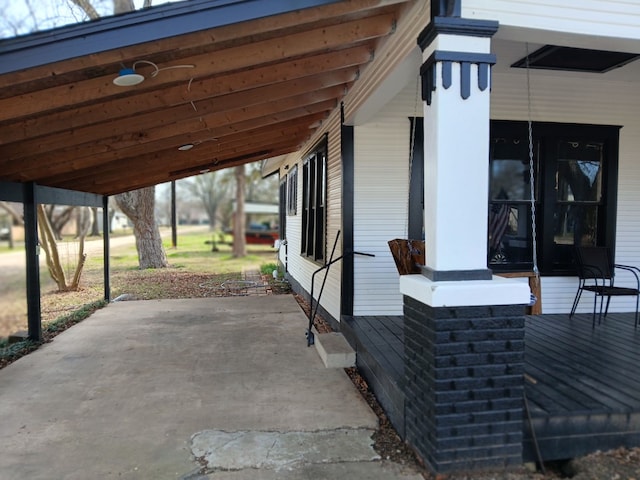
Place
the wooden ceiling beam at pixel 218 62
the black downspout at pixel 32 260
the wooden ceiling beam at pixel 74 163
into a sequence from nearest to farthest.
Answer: the wooden ceiling beam at pixel 218 62 < the wooden ceiling beam at pixel 74 163 < the black downspout at pixel 32 260

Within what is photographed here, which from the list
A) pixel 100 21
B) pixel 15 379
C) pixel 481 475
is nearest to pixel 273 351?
pixel 15 379

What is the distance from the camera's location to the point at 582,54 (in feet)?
13.7

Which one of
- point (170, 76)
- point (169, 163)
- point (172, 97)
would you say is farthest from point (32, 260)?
point (170, 76)

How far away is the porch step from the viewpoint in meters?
4.26

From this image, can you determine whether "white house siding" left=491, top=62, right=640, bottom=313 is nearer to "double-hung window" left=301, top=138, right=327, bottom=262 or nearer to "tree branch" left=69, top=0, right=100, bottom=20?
"double-hung window" left=301, top=138, right=327, bottom=262

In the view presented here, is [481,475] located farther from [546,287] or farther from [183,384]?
[546,287]

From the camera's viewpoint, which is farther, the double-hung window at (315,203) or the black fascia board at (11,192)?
the double-hung window at (315,203)

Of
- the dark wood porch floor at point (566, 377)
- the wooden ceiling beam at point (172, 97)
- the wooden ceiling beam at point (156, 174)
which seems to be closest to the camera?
the dark wood porch floor at point (566, 377)

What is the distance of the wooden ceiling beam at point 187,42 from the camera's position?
108 inches

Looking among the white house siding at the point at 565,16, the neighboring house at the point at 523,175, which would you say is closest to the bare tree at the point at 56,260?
the neighboring house at the point at 523,175

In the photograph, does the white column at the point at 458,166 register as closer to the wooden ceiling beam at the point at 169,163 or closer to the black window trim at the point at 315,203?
the black window trim at the point at 315,203

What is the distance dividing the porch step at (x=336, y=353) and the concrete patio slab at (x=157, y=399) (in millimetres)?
105

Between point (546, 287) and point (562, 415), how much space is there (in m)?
2.82

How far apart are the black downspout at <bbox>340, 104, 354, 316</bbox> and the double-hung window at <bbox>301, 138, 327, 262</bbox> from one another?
3.97 ft
